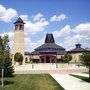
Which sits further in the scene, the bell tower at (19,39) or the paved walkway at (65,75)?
the bell tower at (19,39)

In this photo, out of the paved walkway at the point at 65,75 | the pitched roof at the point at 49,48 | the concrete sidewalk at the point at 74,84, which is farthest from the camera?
the pitched roof at the point at 49,48

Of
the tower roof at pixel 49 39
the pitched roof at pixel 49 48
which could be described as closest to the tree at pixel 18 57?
the pitched roof at pixel 49 48

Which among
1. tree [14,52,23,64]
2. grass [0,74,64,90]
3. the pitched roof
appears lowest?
grass [0,74,64,90]

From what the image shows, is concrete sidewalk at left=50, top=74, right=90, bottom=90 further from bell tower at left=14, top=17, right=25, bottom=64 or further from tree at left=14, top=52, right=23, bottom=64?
bell tower at left=14, top=17, right=25, bottom=64

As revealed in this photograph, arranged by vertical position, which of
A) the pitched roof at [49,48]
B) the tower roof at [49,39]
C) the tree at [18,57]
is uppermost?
the tower roof at [49,39]

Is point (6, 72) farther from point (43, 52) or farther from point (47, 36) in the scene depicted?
point (47, 36)

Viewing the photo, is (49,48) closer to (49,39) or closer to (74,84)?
(49,39)

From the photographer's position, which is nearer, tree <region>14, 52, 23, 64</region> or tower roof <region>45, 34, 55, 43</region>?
tree <region>14, 52, 23, 64</region>

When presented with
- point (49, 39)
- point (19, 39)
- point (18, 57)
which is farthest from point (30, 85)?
point (49, 39)

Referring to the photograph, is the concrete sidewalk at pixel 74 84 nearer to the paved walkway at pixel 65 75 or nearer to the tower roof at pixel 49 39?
the paved walkway at pixel 65 75

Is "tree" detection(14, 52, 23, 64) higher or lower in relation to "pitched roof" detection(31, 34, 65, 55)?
lower

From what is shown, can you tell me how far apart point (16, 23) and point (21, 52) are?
11.9m

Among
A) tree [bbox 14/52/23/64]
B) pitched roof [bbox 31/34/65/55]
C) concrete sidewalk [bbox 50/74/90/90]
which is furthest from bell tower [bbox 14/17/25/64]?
concrete sidewalk [bbox 50/74/90/90]

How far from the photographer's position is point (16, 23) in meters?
97.9
